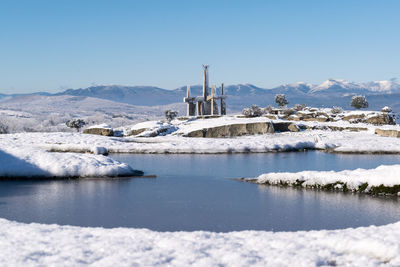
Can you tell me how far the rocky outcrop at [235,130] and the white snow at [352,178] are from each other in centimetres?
3187

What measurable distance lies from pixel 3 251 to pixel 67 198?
868 cm

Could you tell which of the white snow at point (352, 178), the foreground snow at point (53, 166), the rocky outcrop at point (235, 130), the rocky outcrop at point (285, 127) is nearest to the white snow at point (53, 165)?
the foreground snow at point (53, 166)

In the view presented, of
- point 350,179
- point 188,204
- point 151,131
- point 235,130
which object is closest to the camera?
point 188,204

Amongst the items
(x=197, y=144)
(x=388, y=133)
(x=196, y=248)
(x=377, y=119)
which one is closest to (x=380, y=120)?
(x=377, y=119)

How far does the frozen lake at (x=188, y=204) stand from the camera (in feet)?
50.8

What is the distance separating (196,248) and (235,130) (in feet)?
149

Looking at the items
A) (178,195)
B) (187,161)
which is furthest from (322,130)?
(178,195)

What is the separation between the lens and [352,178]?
21.0 meters

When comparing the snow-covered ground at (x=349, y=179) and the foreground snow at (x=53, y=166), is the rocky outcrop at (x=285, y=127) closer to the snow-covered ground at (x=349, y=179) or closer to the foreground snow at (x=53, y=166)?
the foreground snow at (x=53, y=166)

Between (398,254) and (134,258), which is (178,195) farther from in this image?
(398,254)

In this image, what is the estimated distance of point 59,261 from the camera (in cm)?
1028

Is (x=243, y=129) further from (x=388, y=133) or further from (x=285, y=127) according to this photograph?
(x=388, y=133)

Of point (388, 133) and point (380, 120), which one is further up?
point (380, 120)

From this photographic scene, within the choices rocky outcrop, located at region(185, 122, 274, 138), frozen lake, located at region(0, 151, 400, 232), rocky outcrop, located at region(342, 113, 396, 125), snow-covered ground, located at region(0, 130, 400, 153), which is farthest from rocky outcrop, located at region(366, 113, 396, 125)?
frozen lake, located at region(0, 151, 400, 232)
